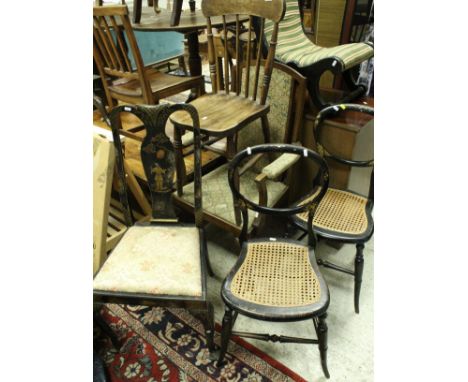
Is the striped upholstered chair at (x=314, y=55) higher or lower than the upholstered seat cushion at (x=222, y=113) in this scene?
higher

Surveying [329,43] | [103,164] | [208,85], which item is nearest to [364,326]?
[103,164]

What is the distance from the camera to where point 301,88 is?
179 centimetres

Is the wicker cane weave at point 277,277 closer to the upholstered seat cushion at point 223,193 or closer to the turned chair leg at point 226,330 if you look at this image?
the turned chair leg at point 226,330

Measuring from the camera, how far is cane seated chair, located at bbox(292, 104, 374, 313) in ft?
4.95

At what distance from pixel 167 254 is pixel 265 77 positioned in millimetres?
996

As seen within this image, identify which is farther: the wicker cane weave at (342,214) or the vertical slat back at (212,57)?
the vertical slat back at (212,57)

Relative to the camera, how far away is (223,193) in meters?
1.92

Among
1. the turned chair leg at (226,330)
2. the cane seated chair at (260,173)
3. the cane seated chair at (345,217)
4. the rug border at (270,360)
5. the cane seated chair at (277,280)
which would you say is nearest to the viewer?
the cane seated chair at (277,280)

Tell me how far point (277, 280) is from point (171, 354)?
636mm

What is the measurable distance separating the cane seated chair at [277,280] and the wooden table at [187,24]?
1.23m

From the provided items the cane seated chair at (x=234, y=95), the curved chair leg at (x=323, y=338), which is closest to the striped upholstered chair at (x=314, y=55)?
the cane seated chair at (x=234, y=95)

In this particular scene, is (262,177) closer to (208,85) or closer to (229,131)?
(229,131)

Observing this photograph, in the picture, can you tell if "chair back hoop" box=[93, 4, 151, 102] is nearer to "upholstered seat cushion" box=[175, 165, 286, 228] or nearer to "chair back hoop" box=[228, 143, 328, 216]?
"upholstered seat cushion" box=[175, 165, 286, 228]

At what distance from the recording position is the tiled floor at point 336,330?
1.44 meters
